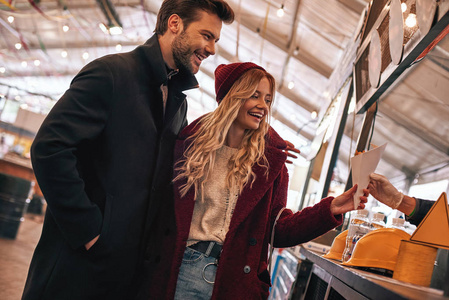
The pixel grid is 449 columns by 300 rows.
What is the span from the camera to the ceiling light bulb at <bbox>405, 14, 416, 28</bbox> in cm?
166

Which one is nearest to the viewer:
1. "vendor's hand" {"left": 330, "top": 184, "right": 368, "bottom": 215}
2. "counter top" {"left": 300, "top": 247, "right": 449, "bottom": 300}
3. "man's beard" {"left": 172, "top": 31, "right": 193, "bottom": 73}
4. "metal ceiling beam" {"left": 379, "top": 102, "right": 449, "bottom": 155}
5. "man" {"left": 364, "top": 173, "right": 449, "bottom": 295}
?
"counter top" {"left": 300, "top": 247, "right": 449, "bottom": 300}

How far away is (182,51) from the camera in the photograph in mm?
1935

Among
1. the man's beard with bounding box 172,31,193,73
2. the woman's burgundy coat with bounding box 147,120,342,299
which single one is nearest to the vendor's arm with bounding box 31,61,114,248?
the woman's burgundy coat with bounding box 147,120,342,299

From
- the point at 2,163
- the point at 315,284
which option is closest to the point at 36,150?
the point at 315,284

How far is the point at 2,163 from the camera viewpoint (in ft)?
27.7

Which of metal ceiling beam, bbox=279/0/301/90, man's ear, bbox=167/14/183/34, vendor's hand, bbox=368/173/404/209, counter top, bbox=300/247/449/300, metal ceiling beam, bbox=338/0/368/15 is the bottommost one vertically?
counter top, bbox=300/247/449/300

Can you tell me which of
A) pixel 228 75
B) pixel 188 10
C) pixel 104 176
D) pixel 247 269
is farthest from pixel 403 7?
pixel 104 176

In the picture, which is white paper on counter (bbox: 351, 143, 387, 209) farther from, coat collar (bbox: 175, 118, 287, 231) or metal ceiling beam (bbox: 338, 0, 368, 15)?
metal ceiling beam (bbox: 338, 0, 368, 15)

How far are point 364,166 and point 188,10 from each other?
1163 mm

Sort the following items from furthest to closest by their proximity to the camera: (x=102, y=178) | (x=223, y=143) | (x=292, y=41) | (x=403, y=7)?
(x=292, y=41) < (x=223, y=143) < (x=403, y=7) < (x=102, y=178)

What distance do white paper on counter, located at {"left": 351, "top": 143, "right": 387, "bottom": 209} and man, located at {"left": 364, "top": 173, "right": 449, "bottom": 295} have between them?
0.08 feet

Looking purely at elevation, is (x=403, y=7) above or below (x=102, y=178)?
above

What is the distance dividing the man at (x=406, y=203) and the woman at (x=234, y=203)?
14cm

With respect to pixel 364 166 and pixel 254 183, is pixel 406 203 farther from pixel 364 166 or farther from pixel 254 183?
pixel 254 183
